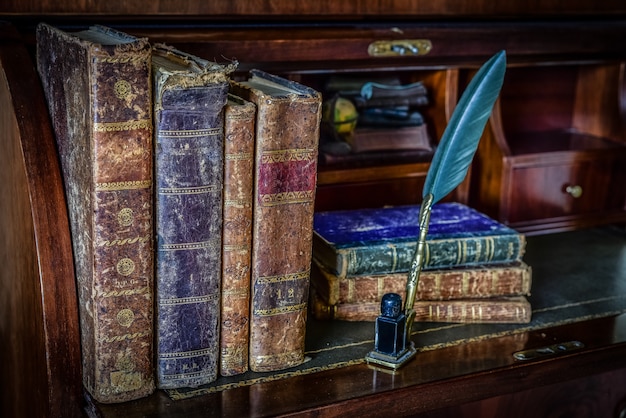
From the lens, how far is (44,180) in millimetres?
1314

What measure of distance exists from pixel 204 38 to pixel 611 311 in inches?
34.0

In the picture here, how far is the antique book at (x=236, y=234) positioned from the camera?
1.31 m

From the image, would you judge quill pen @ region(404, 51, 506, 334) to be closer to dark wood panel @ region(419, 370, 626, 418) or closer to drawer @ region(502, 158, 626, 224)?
dark wood panel @ region(419, 370, 626, 418)

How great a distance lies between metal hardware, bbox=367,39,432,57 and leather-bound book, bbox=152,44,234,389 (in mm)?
510

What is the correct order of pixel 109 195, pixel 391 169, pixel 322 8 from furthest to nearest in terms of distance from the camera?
1. pixel 391 169
2. pixel 322 8
3. pixel 109 195

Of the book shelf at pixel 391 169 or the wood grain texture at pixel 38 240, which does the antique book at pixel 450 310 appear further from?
the wood grain texture at pixel 38 240

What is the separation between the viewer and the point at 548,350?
1.54 metres

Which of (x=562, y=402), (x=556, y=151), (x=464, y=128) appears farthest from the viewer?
(x=556, y=151)

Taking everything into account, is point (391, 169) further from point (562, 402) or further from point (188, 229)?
point (188, 229)

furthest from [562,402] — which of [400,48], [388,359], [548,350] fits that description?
[400,48]

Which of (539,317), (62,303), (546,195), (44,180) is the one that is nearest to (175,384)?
(62,303)

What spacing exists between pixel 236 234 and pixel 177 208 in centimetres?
10

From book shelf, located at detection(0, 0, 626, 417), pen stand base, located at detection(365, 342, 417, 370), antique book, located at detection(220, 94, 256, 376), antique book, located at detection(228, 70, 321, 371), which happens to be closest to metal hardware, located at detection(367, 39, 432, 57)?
book shelf, located at detection(0, 0, 626, 417)

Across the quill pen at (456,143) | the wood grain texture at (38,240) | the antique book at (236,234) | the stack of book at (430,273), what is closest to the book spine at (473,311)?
the stack of book at (430,273)
